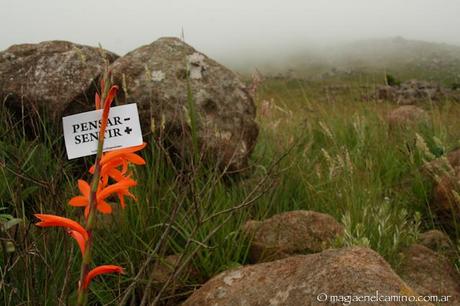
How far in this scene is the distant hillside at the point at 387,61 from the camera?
261 feet

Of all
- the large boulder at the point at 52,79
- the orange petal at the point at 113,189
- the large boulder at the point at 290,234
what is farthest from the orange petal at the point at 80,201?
the large boulder at the point at 52,79

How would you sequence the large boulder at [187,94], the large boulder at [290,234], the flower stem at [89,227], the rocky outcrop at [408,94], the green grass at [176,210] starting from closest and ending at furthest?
the flower stem at [89,227]
the green grass at [176,210]
the large boulder at [290,234]
the large boulder at [187,94]
the rocky outcrop at [408,94]

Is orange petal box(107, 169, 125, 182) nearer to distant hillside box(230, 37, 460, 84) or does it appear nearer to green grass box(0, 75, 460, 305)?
green grass box(0, 75, 460, 305)

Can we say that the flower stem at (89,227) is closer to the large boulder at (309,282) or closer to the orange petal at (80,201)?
the orange petal at (80,201)

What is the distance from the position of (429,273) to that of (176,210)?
5.09ft

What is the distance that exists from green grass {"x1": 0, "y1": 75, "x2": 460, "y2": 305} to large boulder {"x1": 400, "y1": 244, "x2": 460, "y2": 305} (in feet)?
0.28

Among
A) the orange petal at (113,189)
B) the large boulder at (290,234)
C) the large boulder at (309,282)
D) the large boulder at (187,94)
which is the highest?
the orange petal at (113,189)

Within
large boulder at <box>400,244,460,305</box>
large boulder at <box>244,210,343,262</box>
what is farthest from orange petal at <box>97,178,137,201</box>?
large boulder at <box>400,244,460,305</box>

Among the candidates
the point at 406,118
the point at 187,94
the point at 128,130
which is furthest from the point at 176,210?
the point at 406,118

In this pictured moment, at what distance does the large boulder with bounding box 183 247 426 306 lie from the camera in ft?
4.81

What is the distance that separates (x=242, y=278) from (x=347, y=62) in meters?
101

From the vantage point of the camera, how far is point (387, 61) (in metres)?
99.1

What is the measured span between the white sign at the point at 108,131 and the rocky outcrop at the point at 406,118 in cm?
477

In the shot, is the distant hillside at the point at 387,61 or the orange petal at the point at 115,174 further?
the distant hillside at the point at 387,61
